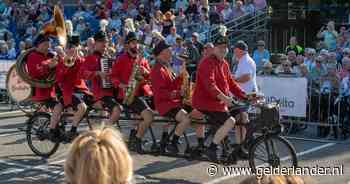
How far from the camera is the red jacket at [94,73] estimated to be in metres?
9.36

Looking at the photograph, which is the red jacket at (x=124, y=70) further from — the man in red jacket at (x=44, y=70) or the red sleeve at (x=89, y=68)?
the man in red jacket at (x=44, y=70)

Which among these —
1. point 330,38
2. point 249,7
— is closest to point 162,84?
point 330,38

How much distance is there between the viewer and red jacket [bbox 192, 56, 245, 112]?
7836 millimetres

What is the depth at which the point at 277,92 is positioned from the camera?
12156mm

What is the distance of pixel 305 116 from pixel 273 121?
450cm

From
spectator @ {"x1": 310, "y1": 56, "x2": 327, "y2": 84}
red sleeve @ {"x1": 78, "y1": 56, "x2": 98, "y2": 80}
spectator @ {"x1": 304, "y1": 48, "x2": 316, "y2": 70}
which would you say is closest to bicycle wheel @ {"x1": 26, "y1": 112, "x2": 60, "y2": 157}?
red sleeve @ {"x1": 78, "y1": 56, "x2": 98, "y2": 80}

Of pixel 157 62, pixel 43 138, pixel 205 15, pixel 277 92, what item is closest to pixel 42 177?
pixel 43 138

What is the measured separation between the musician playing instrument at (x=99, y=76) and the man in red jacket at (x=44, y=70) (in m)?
0.54

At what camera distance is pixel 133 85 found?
9.03 m

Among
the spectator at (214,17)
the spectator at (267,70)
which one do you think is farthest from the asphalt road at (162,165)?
the spectator at (214,17)

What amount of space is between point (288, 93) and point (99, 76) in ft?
14.0

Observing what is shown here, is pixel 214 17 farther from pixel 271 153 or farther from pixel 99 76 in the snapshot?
pixel 271 153

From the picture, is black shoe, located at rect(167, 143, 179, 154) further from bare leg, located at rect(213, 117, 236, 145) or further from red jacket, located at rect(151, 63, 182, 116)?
bare leg, located at rect(213, 117, 236, 145)

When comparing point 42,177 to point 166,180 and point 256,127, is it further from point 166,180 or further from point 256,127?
point 256,127
